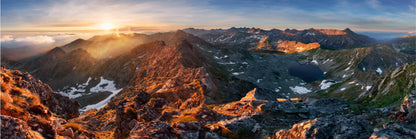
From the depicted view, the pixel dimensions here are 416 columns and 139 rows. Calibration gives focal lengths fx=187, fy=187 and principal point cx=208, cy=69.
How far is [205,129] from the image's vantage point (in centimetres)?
1783

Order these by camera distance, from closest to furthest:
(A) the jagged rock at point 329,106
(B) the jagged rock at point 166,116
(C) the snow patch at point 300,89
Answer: (B) the jagged rock at point 166,116
(A) the jagged rock at point 329,106
(C) the snow patch at point 300,89

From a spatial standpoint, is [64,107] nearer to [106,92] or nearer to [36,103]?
[36,103]

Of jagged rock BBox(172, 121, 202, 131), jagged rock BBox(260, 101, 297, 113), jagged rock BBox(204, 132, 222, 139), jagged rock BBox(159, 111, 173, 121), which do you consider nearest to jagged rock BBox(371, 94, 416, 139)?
jagged rock BBox(204, 132, 222, 139)

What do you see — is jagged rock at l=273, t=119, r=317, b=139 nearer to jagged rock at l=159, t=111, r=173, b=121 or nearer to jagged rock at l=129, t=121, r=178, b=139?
jagged rock at l=129, t=121, r=178, b=139

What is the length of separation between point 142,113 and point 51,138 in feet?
57.5

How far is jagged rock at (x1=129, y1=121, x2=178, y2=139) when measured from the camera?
1481cm

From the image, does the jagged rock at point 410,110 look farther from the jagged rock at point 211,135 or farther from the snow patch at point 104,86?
the snow patch at point 104,86

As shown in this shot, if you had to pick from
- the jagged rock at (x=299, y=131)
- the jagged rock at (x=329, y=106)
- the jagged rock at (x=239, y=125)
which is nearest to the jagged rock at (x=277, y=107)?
the jagged rock at (x=329, y=106)

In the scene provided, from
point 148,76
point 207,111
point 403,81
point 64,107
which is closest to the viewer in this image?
point 207,111

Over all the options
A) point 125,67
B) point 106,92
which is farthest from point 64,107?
point 125,67

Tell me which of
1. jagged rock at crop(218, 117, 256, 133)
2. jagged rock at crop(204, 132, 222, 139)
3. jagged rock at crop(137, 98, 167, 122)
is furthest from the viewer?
jagged rock at crop(137, 98, 167, 122)

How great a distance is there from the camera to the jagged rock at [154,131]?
583 inches

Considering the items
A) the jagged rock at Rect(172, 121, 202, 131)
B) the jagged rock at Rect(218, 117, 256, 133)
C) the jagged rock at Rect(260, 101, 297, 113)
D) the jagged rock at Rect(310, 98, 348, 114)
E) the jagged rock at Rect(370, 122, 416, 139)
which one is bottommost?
the jagged rock at Rect(310, 98, 348, 114)

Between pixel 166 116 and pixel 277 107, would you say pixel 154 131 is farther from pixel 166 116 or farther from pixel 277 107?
pixel 277 107
